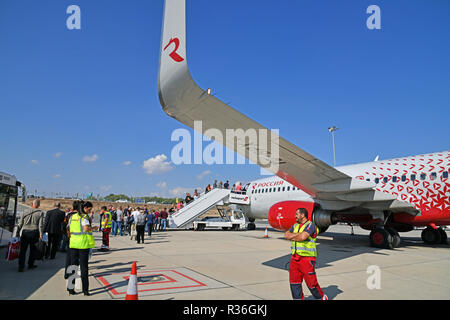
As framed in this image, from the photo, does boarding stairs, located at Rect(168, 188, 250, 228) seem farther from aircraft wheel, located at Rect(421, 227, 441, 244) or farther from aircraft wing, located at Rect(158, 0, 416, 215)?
aircraft wheel, located at Rect(421, 227, 441, 244)

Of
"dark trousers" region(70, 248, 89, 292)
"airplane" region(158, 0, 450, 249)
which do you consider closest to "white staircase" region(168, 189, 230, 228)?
"airplane" region(158, 0, 450, 249)

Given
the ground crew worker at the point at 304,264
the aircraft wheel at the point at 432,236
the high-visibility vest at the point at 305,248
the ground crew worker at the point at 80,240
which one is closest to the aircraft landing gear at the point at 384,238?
the aircraft wheel at the point at 432,236

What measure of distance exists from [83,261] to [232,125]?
3496mm

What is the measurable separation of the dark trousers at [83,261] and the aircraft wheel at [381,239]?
995 centimetres

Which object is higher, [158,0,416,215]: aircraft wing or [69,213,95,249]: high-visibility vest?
[158,0,416,215]: aircraft wing

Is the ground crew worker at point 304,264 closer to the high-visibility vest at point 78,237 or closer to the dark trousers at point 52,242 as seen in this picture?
the high-visibility vest at point 78,237

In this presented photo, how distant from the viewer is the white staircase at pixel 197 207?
17797mm

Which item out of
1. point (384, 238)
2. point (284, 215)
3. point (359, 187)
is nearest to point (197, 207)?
point (284, 215)

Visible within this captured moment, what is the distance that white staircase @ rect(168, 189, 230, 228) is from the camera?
17.8m

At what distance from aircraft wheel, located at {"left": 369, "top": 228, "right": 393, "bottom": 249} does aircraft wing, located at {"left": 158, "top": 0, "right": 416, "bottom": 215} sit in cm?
108

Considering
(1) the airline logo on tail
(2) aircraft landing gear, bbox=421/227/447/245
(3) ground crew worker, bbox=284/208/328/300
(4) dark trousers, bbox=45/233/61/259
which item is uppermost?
(1) the airline logo on tail

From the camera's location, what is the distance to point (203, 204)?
19141 mm
